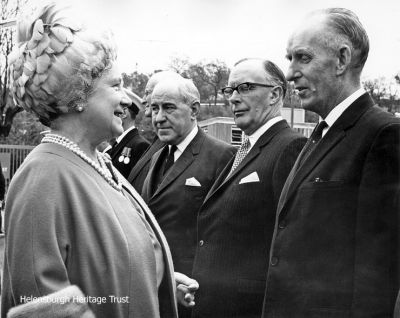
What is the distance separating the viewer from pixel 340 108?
113 inches

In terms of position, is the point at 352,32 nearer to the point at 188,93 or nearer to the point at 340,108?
the point at 340,108

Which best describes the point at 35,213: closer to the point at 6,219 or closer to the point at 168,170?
the point at 6,219

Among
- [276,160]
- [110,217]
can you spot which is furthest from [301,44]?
[110,217]

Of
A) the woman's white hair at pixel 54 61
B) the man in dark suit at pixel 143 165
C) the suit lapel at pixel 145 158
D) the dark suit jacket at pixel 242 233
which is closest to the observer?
the woman's white hair at pixel 54 61

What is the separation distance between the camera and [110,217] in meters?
2.27

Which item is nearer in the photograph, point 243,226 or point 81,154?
point 81,154

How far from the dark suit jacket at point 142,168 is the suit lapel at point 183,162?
2.50 feet

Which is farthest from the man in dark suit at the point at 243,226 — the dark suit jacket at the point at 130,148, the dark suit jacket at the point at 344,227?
the dark suit jacket at the point at 130,148

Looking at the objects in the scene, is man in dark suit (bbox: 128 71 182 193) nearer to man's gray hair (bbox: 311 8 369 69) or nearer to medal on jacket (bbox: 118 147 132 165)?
medal on jacket (bbox: 118 147 132 165)

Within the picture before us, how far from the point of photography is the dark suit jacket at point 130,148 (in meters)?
5.80

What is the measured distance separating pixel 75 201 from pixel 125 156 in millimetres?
3661

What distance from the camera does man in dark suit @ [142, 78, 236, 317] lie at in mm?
4242

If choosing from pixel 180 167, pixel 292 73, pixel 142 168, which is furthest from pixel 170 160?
pixel 292 73

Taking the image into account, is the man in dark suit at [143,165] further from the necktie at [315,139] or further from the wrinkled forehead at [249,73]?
the necktie at [315,139]
